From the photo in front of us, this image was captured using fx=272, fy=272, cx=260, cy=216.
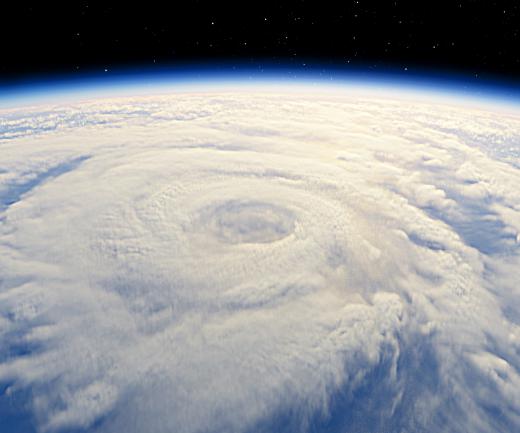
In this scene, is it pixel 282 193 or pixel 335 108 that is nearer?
pixel 282 193

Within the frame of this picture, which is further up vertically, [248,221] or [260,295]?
[248,221]

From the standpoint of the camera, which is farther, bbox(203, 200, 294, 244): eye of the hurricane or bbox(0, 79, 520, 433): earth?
bbox(203, 200, 294, 244): eye of the hurricane

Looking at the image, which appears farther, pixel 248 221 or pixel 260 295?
pixel 248 221

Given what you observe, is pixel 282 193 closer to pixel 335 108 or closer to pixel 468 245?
pixel 468 245

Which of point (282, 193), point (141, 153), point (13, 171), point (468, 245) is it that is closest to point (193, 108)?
point (141, 153)
